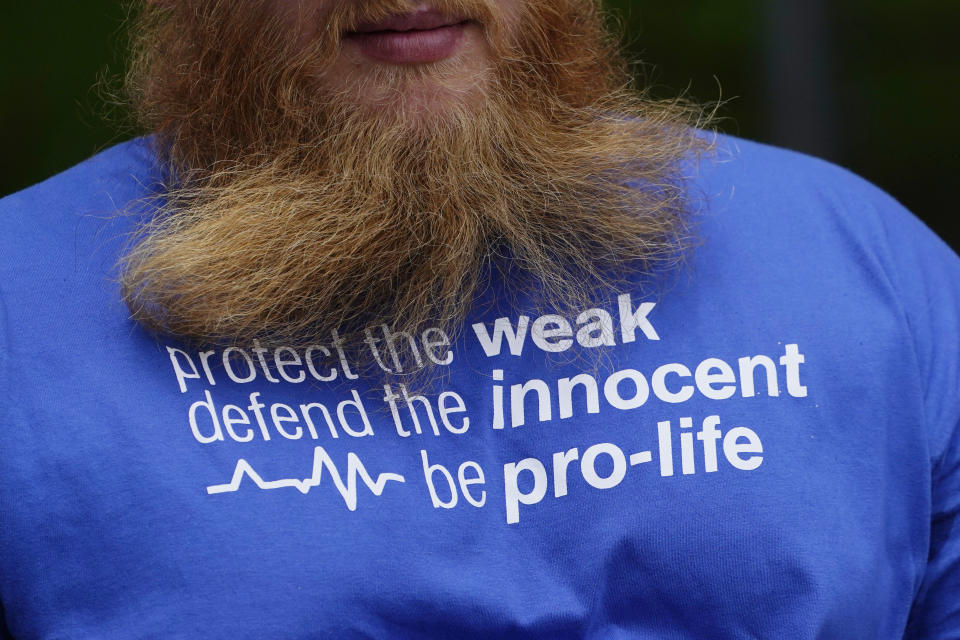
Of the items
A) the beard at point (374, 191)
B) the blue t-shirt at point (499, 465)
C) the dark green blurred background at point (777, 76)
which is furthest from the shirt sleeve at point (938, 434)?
the dark green blurred background at point (777, 76)

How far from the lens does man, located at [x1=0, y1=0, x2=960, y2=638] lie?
1441 mm

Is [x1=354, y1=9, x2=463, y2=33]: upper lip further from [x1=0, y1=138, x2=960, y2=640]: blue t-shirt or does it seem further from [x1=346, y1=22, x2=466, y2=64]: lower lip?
[x1=0, y1=138, x2=960, y2=640]: blue t-shirt

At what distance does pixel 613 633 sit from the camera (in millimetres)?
1493

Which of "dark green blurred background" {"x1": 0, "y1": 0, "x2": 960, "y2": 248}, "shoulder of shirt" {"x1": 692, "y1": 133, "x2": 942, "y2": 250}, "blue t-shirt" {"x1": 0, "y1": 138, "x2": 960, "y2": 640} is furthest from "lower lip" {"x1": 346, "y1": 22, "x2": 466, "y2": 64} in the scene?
"dark green blurred background" {"x1": 0, "y1": 0, "x2": 960, "y2": 248}

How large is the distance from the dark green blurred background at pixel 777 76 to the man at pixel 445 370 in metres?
2.47

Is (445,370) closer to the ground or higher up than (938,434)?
higher up

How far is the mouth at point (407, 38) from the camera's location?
62.2 inches

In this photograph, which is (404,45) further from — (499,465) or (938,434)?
(938,434)

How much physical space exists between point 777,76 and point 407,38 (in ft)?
10.6

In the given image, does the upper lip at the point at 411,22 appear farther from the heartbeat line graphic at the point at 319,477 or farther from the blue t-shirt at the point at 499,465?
the heartbeat line graphic at the point at 319,477

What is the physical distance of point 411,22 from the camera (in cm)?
158

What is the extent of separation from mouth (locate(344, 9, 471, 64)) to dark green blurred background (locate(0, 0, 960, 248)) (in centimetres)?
257

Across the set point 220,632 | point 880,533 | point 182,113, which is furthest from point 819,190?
point 220,632

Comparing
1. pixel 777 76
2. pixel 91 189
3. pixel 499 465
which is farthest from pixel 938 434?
pixel 777 76
